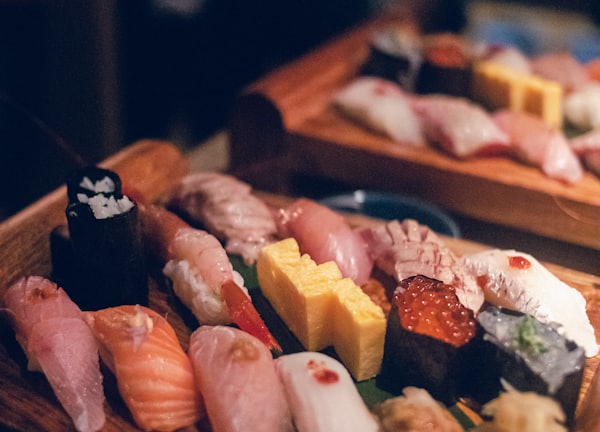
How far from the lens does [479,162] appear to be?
12.1 ft

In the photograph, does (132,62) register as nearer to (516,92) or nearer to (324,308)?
(516,92)

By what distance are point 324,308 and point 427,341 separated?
41cm

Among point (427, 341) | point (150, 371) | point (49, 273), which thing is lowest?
point (49, 273)

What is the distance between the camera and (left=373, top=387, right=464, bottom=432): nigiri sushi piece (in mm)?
1975

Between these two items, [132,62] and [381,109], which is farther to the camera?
[132,62]

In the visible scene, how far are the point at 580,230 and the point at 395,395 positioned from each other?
163cm

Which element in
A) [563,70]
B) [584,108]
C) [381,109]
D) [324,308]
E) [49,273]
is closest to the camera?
[324,308]

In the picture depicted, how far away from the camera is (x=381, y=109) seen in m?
3.92

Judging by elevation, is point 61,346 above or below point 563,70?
below

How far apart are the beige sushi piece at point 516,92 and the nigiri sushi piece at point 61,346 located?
3014mm

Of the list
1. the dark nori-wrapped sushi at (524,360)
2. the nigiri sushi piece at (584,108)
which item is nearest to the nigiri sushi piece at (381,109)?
the nigiri sushi piece at (584,108)

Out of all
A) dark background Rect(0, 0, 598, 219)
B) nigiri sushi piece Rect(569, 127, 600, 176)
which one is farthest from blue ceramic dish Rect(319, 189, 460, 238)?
dark background Rect(0, 0, 598, 219)

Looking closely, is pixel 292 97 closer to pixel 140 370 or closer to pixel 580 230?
pixel 580 230

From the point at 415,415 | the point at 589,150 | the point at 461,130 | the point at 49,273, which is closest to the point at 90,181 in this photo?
the point at 49,273
